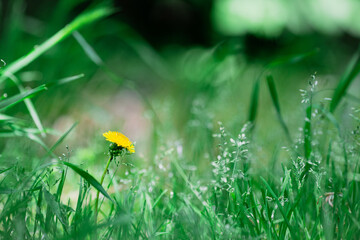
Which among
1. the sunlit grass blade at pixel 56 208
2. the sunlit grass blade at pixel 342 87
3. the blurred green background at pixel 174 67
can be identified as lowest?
the sunlit grass blade at pixel 56 208

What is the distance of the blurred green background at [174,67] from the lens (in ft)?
5.43

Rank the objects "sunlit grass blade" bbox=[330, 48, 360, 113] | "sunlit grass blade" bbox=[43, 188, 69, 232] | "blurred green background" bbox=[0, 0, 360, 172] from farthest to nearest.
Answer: "blurred green background" bbox=[0, 0, 360, 172]
"sunlit grass blade" bbox=[330, 48, 360, 113]
"sunlit grass blade" bbox=[43, 188, 69, 232]

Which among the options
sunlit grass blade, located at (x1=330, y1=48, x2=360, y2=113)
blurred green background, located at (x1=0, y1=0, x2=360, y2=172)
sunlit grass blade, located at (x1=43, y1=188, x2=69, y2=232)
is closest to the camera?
sunlit grass blade, located at (x1=43, y1=188, x2=69, y2=232)

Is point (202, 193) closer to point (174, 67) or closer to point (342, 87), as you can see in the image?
point (342, 87)

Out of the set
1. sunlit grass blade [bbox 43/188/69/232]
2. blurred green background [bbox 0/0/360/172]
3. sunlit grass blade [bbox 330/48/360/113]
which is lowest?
sunlit grass blade [bbox 43/188/69/232]

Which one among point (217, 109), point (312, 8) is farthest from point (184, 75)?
point (312, 8)

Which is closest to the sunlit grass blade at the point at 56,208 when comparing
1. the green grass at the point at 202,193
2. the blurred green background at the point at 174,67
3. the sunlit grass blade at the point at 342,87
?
the green grass at the point at 202,193

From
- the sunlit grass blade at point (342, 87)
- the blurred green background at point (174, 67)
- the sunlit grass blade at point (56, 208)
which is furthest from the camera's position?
the blurred green background at point (174, 67)

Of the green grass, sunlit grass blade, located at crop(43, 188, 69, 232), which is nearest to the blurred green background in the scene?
the green grass

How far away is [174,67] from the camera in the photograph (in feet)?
11.6

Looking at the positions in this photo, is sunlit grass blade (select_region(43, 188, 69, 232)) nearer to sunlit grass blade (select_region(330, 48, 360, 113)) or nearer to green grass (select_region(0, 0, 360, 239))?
green grass (select_region(0, 0, 360, 239))

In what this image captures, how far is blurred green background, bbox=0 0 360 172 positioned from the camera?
1.65 meters

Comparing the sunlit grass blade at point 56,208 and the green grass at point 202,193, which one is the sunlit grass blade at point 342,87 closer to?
the green grass at point 202,193

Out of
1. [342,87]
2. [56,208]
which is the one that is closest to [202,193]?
[56,208]
